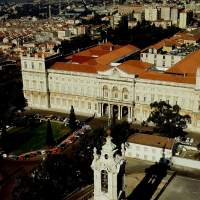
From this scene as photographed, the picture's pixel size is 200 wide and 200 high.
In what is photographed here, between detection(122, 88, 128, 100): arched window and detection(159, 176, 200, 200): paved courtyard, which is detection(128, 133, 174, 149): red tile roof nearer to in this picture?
detection(159, 176, 200, 200): paved courtyard

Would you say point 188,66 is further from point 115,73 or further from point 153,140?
point 153,140

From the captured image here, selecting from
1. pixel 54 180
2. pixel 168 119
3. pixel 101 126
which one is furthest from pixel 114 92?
pixel 54 180

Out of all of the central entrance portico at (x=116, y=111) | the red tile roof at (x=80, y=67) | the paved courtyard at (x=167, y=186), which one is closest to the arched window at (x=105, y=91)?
the central entrance portico at (x=116, y=111)

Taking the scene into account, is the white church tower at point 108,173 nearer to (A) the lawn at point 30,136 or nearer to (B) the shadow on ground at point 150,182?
(B) the shadow on ground at point 150,182

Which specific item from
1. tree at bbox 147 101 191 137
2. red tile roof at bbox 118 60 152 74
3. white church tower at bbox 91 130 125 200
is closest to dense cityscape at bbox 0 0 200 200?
red tile roof at bbox 118 60 152 74

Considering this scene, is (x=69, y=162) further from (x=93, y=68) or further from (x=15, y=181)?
(x=93, y=68)
